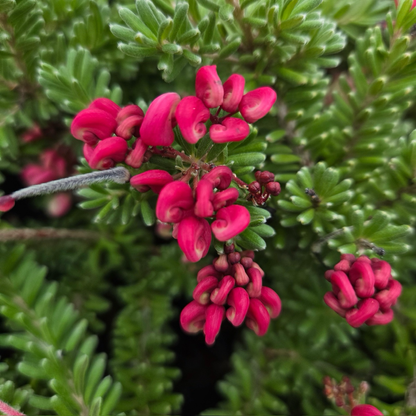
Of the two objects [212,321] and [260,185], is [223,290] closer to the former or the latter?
[212,321]

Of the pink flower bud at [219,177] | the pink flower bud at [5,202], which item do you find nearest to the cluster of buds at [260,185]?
the pink flower bud at [219,177]

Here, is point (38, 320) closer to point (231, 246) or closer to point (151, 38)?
point (231, 246)

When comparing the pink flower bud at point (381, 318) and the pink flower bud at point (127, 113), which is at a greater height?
the pink flower bud at point (127, 113)

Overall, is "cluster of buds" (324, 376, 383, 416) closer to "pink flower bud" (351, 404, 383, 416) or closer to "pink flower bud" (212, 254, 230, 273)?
"pink flower bud" (351, 404, 383, 416)

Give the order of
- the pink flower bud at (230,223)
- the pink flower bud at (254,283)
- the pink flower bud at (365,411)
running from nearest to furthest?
the pink flower bud at (230,223) < the pink flower bud at (254,283) < the pink flower bud at (365,411)

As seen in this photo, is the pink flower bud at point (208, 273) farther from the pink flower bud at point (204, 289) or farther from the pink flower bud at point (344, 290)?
the pink flower bud at point (344, 290)

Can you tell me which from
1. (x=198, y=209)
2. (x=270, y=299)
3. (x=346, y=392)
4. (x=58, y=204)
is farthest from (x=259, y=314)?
(x=58, y=204)
